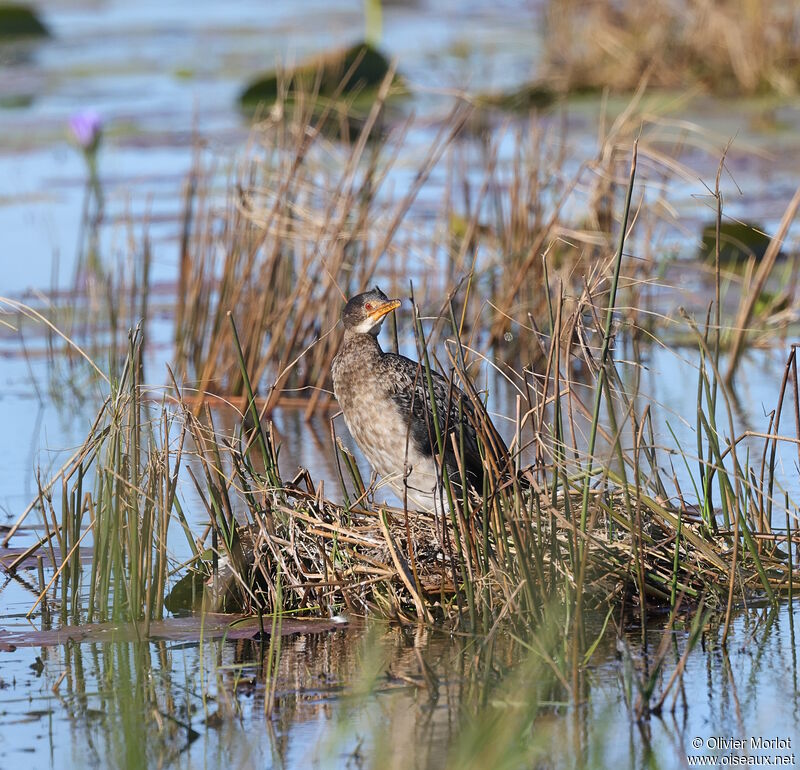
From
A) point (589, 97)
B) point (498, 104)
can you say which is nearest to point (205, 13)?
point (589, 97)

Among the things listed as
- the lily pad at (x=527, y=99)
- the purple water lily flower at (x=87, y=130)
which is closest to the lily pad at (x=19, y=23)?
the lily pad at (x=527, y=99)

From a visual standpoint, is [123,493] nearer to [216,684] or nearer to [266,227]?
[216,684]

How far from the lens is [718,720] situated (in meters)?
3.29

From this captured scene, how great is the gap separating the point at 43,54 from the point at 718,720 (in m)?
20.7

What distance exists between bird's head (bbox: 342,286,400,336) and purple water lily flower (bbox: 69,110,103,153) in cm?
511

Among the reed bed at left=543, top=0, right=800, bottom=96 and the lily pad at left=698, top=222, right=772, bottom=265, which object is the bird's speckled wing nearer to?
the lily pad at left=698, top=222, right=772, bottom=265

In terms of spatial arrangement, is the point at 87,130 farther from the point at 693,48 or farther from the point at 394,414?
the point at 693,48

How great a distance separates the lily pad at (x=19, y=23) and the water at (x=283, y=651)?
6828 mm

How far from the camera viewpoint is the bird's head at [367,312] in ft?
16.7

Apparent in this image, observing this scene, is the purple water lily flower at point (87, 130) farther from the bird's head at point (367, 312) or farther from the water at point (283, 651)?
the bird's head at point (367, 312)

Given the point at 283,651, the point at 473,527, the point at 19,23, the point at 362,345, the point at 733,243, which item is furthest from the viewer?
the point at 19,23

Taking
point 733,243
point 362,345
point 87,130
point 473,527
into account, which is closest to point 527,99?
point 87,130

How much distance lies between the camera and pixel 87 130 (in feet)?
32.4

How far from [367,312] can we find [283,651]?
5.17 ft
